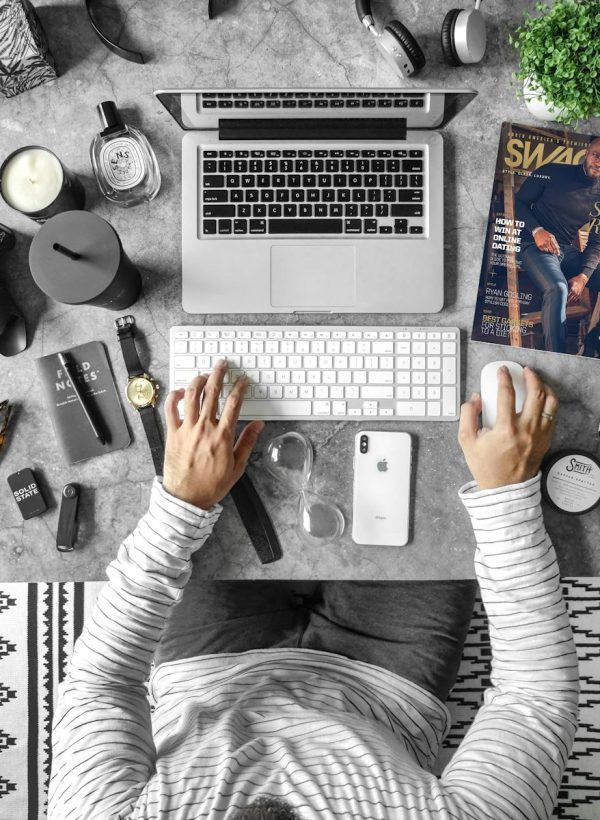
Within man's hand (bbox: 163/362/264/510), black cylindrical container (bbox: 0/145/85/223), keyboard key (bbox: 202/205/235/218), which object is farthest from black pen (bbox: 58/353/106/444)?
keyboard key (bbox: 202/205/235/218)

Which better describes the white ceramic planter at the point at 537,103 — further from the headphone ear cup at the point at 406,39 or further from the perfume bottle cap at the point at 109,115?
the perfume bottle cap at the point at 109,115

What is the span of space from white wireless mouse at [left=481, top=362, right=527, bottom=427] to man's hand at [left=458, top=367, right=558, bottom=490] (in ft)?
0.04

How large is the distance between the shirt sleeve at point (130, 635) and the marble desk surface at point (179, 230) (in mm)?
74

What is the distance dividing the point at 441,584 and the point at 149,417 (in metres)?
0.63

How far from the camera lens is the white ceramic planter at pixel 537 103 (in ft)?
3.13

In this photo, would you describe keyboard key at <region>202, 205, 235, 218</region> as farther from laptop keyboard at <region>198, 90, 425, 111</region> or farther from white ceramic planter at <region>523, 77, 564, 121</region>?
white ceramic planter at <region>523, 77, 564, 121</region>

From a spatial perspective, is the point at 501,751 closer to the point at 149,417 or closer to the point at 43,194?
the point at 149,417

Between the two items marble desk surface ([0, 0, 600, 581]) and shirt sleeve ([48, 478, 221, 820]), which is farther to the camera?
marble desk surface ([0, 0, 600, 581])

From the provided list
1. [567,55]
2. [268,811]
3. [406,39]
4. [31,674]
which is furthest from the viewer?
[31,674]

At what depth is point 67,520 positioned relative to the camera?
100 cm

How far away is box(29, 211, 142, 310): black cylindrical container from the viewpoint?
876mm

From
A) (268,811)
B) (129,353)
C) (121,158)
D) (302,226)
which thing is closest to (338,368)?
(302,226)

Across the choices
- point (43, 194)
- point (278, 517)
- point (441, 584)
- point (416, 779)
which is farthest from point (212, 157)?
point (416, 779)

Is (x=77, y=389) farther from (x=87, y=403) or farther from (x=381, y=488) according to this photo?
(x=381, y=488)
